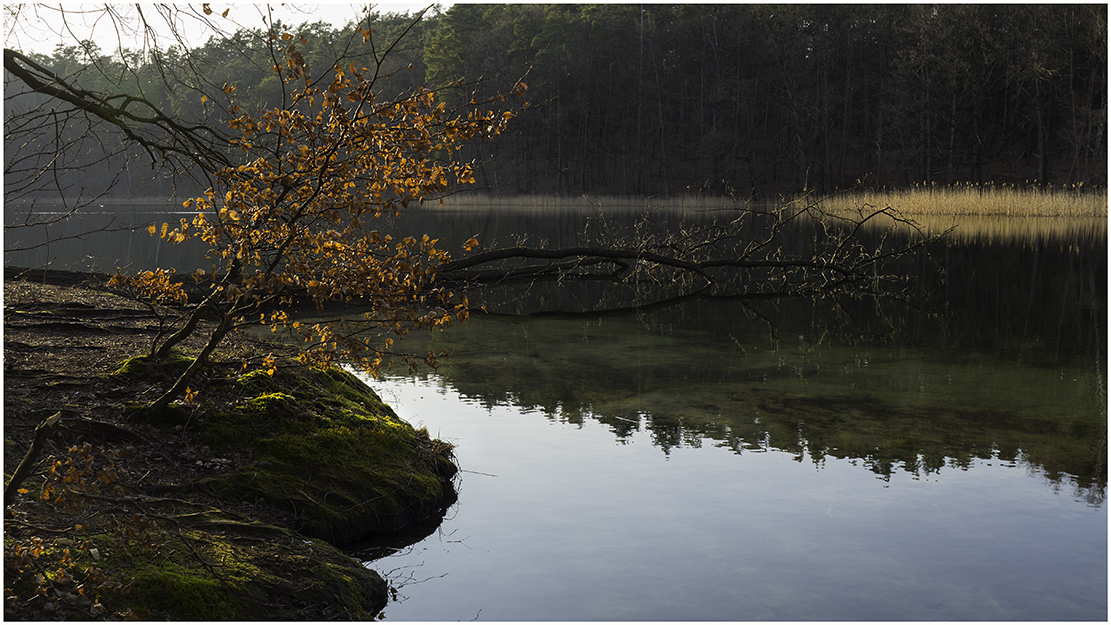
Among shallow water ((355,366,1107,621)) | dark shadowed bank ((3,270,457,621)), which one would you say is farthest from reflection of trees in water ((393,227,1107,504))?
dark shadowed bank ((3,270,457,621))

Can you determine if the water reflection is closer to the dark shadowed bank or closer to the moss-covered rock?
the dark shadowed bank

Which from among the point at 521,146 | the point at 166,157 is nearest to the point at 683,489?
the point at 166,157

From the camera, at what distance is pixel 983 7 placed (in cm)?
4525

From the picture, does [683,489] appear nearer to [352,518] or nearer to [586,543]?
[586,543]

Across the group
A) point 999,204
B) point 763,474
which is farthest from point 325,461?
point 999,204

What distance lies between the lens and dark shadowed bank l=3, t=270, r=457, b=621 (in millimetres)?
3766

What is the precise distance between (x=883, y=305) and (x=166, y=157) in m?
11.6

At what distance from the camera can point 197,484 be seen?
5090mm

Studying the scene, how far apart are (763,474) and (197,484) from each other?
3.43 meters

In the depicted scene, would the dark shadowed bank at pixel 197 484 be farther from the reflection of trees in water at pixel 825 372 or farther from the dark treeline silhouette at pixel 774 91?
the dark treeline silhouette at pixel 774 91

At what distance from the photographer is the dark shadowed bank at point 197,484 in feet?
12.4

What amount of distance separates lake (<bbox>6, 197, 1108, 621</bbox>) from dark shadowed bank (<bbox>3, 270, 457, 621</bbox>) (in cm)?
35

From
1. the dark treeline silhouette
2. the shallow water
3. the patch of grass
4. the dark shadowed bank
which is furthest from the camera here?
the dark treeline silhouette

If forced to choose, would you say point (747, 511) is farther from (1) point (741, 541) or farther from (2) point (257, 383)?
(2) point (257, 383)
